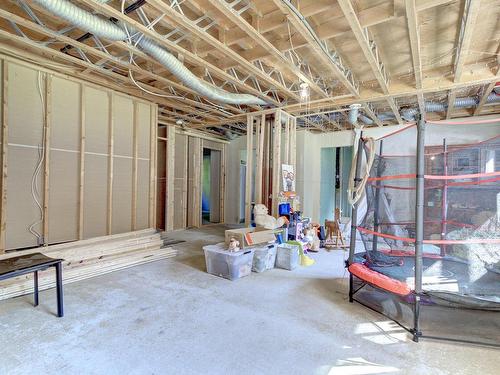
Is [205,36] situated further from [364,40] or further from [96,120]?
[96,120]

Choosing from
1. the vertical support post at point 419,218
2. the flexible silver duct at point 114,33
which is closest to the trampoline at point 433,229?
the vertical support post at point 419,218

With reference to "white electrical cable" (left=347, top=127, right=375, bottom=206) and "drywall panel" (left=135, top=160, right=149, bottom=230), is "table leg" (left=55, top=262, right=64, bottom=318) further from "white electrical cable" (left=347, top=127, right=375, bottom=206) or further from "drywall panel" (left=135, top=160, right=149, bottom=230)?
"white electrical cable" (left=347, top=127, right=375, bottom=206)

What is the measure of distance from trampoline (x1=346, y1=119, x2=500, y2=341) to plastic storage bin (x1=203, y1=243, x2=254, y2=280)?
1406 mm

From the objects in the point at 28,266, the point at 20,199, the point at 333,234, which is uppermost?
the point at 20,199

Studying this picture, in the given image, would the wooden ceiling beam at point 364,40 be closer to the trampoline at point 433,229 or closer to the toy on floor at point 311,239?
the trampoline at point 433,229

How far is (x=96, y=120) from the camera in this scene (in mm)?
4793

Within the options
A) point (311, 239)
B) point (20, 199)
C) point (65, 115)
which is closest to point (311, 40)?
point (311, 239)

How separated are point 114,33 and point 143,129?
2.69 metres

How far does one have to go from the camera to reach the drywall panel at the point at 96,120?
468 cm

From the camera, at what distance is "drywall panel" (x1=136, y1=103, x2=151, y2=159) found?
545 centimetres

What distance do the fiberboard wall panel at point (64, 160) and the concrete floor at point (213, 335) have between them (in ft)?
4.67

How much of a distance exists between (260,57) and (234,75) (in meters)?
0.85

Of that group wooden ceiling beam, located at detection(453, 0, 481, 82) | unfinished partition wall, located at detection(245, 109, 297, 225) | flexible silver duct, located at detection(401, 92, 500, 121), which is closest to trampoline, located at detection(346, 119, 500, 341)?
wooden ceiling beam, located at detection(453, 0, 481, 82)

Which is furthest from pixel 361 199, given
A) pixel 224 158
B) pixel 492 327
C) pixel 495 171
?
pixel 224 158
